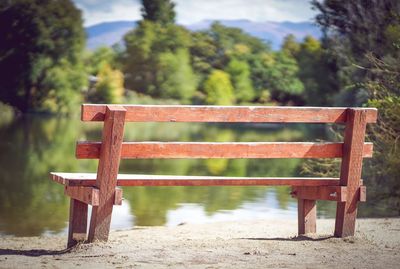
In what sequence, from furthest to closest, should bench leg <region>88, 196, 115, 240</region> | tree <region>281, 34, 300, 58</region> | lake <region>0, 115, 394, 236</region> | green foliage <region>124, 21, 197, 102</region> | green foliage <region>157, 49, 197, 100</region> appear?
tree <region>281, 34, 300, 58</region> → green foliage <region>124, 21, 197, 102</region> → green foliage <region>157, 49, 197, 100</region> → lake <region>0, 115, 394, 236</region> → bench leg <region>88, 196, 115, 240</region>

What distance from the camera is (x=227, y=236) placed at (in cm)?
1124

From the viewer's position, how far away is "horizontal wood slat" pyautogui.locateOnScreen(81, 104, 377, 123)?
26.1ft

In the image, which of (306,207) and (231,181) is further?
(306,207)

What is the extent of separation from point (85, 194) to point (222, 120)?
1332mm

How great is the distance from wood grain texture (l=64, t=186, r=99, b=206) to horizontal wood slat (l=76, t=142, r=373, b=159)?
0.30 meters

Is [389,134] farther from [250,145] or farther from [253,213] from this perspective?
[250,145]

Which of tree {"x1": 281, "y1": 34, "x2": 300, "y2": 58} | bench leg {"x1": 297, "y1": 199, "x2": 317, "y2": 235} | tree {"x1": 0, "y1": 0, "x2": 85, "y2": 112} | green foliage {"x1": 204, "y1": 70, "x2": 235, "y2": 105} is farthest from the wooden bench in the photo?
tree {"x1": 281, "y1": 34, "x2": 300, "y2": 58}

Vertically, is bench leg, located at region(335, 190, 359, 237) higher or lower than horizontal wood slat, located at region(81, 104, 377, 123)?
lower

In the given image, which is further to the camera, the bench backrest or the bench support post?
the bench support post

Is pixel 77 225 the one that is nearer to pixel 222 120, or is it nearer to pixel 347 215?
pixel 222 120

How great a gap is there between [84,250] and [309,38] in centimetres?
11188

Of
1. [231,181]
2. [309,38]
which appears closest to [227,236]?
[231,181]

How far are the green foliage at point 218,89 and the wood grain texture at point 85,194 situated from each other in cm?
9767

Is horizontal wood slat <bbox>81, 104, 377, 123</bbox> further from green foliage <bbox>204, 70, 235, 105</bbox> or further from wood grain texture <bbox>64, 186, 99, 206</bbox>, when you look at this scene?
green foliage <bbox>204, 70, 235, 105</bbox>
